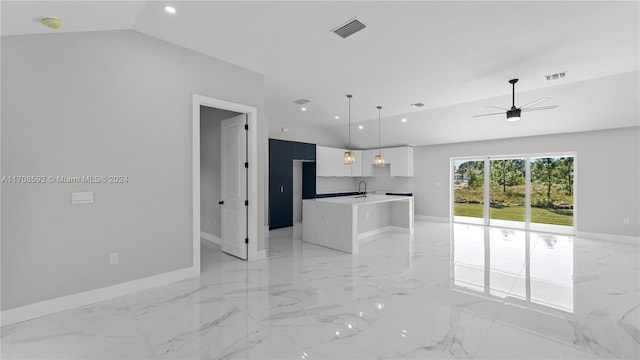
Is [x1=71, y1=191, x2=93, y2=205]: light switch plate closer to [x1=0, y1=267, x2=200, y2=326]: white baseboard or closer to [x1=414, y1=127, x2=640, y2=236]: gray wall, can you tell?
[x1=0, y1=267, x2=200, y2=326]: white baseboard

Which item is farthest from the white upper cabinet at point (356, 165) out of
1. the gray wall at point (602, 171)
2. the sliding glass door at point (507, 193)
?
the gray wall at point (602, 171)

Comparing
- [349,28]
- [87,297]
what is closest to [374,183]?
[349,28]

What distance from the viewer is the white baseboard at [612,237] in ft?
18.1

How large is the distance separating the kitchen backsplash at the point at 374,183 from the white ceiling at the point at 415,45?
3.16m

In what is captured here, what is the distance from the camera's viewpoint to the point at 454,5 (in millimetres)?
2523

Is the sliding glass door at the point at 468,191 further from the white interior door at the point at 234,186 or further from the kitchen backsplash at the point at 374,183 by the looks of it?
the white interior door at the point at 234,186

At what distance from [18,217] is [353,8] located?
355 centimetres

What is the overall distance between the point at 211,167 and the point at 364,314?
3.98 m

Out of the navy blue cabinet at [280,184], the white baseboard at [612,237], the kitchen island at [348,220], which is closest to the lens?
the kitchen island at [348,220]

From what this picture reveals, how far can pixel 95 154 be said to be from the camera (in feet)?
9.39

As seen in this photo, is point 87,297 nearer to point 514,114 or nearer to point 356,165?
point 514,114

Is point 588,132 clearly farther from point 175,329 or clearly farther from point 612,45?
point 175,329

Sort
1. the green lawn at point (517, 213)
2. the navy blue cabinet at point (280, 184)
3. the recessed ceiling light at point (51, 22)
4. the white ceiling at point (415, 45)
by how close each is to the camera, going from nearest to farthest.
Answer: the recessed ceiling light at point (51, 22), the white ceiling at point (415, 45), the green lawn at point (517, 213), the navy blue cabinet at point (280, 184)

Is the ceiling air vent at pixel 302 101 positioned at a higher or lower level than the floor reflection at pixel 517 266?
higher
